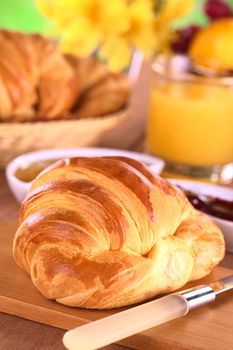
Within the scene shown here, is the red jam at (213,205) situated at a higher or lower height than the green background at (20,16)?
higher

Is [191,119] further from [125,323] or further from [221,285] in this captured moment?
[125,323]

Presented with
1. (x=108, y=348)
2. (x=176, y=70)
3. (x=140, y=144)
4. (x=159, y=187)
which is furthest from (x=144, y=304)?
(x=140, y=144)

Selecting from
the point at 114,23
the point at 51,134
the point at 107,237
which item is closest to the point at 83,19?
the point at 114,23

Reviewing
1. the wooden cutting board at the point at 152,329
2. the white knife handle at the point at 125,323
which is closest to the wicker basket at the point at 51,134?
the wooden cutting board at the point at 152,329

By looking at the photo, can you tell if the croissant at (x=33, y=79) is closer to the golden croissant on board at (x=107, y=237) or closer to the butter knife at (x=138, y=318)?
the golden croissant on board at (x=107, y=237)

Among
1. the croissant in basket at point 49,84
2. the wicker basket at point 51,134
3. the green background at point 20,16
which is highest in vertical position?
the croissant in basket at point 49,84

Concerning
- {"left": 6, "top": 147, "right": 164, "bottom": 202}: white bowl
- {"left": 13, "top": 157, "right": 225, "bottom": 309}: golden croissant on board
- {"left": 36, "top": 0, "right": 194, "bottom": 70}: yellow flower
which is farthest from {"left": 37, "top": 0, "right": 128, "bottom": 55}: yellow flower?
{"left": 13, "top": 157, "right": 225, "bottom": 309}: golden croissant on board

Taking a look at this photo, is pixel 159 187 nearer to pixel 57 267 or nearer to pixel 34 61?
pixel 57 267
